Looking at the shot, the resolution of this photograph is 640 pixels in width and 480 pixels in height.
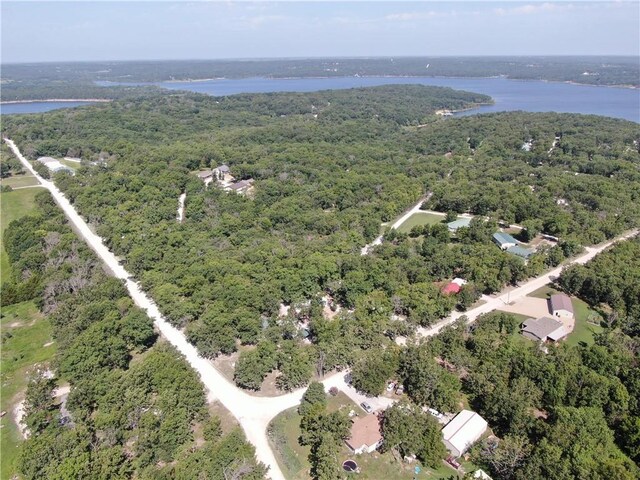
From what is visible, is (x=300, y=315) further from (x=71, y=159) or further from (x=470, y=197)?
(x=71, y=159)

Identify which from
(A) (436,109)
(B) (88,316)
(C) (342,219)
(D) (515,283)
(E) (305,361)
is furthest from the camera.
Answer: (A) (436,109)

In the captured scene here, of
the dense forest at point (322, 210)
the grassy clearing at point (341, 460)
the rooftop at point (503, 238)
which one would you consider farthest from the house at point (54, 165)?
the rooftop at point (503, 238)

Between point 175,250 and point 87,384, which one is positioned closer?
point 87,384

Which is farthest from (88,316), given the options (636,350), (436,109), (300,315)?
(436,109)

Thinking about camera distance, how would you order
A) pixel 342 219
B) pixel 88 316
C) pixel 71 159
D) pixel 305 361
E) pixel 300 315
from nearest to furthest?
1. pixel 305 361
2. pixel 88 316
3. pixel 300 315
4. pixel 342 219
5. pixel 71 159

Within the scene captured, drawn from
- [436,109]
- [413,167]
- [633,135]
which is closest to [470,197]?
[413,167]

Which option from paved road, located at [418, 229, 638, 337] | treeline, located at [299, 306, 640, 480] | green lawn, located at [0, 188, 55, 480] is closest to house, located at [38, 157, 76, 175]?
green lawn, located at [0, 188, 55, 480]
